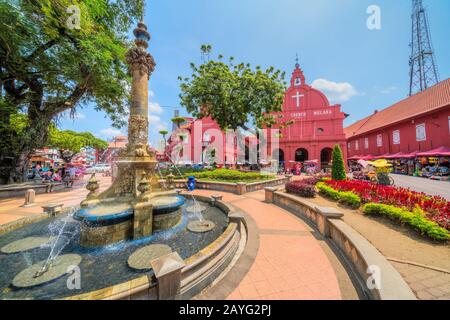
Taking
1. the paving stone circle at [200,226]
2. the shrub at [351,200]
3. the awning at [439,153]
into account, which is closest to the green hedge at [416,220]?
the shrub at [351,200]

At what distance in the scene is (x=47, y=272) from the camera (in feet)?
10.1

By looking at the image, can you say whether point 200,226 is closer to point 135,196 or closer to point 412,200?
point 135,196

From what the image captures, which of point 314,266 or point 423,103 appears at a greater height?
point 423,103

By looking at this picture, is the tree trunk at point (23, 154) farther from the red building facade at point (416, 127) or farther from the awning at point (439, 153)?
the red building facade at point (416, 127)

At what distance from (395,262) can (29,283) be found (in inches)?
256

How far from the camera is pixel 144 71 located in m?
7.21

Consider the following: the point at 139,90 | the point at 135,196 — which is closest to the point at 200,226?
the point at 135,196

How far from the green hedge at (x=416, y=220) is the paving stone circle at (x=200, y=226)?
515 centimetres

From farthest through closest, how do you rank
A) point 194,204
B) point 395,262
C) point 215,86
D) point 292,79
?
1. point 292,79
2. point 215,86
3. point 194,204
4. point 395,262

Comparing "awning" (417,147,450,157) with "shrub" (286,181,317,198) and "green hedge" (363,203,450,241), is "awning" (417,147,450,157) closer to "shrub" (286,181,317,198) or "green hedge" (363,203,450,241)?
"shrub" (286,181,317,198)

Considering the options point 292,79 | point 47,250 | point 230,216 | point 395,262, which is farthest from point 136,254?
point 292,79

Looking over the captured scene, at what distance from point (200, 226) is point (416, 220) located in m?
5.77

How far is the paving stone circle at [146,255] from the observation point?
11.0 feet

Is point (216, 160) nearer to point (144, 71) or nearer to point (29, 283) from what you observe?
point (144, 71)
